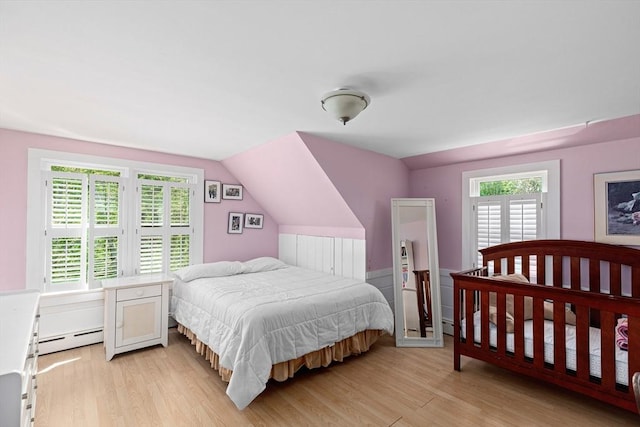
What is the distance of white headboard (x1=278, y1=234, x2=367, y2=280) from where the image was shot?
147 inches

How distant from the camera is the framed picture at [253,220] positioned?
459 centimetres

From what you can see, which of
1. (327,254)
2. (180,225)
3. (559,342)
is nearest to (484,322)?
(559,342)

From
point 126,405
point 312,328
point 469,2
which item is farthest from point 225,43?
point 126,405

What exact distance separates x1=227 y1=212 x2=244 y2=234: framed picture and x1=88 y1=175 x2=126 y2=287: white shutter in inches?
52.2

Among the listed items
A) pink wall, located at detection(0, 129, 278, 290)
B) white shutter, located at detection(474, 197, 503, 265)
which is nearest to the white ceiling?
pink wall, located at detection(0, 129, 278, 290)

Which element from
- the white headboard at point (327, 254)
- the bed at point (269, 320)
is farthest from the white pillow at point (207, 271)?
the white headboard at point (327, 254)

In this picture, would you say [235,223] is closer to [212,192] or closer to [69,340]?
[212,192]

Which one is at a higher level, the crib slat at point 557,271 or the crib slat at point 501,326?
the crib slat at point 557,271

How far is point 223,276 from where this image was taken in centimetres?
370

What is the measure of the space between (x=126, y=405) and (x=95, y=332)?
1503 mm

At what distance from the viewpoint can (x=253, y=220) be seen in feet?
15.3

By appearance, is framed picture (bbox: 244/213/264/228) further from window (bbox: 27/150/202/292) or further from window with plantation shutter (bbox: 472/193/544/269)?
window with plantation shutter (bbox: 472/193/544/269)

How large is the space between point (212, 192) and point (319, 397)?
2.97 m

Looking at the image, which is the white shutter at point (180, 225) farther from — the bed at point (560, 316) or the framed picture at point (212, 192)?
the bed at point (560, 316)
